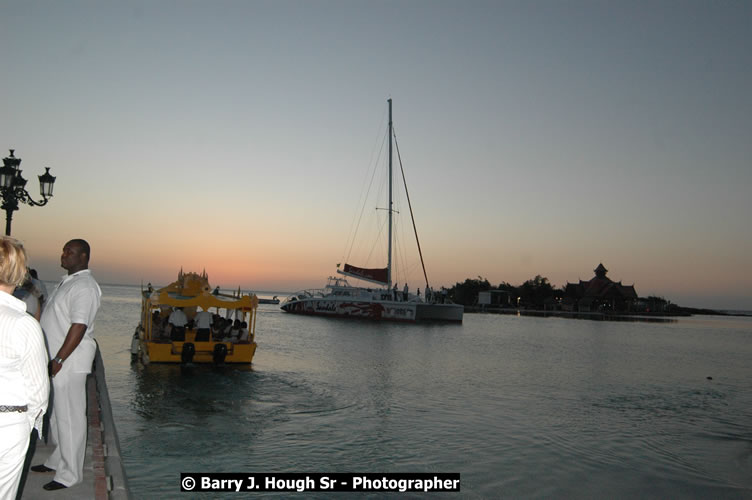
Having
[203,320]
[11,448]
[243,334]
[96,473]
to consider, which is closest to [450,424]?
[203,320]

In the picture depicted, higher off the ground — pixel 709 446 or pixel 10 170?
pixel 10 170

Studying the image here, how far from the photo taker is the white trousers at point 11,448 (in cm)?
270

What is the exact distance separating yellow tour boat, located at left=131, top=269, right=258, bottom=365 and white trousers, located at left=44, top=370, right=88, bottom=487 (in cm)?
1231

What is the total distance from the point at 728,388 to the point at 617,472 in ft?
50.1

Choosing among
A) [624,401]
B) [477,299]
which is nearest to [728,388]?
[624,401]

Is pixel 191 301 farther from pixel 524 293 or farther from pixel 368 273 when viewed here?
pixel 524 293

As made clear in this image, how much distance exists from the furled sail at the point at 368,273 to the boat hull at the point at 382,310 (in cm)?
238

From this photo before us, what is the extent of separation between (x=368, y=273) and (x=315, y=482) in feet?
159

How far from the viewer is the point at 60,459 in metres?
5.00

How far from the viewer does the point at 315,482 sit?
8.81 metres

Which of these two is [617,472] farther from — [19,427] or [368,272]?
[368,272]

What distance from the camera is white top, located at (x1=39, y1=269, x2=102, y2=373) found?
4785mm

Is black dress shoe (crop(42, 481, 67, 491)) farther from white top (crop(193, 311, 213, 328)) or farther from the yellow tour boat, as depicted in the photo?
white top (crop(193, 311, 213, 328))

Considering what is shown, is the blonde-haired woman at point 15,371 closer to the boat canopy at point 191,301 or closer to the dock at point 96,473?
the dock at point 96,473
